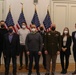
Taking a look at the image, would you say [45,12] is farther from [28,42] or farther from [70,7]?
[28,42]

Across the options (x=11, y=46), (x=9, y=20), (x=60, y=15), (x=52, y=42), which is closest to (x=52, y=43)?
(x=52, y=42)

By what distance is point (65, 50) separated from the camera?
8438 millimetres

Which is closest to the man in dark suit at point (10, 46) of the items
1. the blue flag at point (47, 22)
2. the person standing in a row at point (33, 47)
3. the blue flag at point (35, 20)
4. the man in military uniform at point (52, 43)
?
the person standing in a row at point (33, 47)

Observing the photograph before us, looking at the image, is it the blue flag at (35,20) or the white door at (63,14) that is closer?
the blue flag at (35,20)

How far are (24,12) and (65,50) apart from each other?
122 inches

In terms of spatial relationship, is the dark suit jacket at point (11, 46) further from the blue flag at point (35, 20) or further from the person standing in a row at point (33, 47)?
the blue flag at point (35, 20)

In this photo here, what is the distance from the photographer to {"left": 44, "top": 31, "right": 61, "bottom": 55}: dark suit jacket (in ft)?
26.0

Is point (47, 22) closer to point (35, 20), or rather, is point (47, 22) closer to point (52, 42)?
point (35, 20)

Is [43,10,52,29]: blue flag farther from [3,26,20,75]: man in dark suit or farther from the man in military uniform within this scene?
[3,26,20,75]: man in dark suit

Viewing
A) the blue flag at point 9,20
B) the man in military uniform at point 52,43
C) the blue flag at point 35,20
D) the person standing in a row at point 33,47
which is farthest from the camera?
the blue flag at point 35,20

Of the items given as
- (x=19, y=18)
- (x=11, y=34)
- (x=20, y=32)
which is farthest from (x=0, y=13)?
(x=11, y=34)

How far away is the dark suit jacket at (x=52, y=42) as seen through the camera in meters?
7.93

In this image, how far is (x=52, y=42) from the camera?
794 centimetres

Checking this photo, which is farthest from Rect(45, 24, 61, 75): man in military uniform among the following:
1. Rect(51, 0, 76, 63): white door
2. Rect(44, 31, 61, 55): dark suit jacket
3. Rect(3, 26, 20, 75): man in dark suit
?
Rect(51, 0, 76, 63): white door
